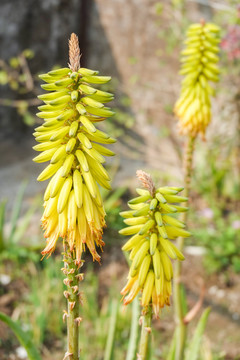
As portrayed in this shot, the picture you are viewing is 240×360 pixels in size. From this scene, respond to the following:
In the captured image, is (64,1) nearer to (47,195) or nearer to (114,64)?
(114,64)

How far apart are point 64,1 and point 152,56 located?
1874 millimetres

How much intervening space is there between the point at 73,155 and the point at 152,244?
0.36 meters

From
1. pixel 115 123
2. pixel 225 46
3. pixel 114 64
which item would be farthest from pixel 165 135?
pixel 225 46

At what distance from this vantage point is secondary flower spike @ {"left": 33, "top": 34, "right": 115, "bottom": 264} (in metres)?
1.26

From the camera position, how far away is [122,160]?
21.5 ft

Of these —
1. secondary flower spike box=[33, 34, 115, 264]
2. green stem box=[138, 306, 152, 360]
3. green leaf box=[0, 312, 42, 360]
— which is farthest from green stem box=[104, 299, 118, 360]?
secondary flower spike box=[33, 34, 115, 264]

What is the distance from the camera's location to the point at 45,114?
4.31 ft

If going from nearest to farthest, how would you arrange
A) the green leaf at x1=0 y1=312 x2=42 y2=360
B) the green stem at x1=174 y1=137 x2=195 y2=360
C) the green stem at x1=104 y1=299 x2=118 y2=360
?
the green leaf at x1=0 y1=312 x2=42 y2=360
the green stem at x1=104 y1=299 x2=118 y2=360
the green stem at x1=174 y1=137 x2=195 y2=360

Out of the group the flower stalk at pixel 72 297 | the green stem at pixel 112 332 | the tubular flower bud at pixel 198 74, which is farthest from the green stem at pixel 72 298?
the tubular flower bud at pixel 198 74

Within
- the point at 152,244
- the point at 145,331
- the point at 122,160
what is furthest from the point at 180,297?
the point at 122,160

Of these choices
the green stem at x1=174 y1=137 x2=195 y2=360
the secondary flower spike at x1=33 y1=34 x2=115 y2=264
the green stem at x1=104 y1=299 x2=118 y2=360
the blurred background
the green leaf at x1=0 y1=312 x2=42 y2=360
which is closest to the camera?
the secondary flower spike at x1=33 y1=34 x2=115 y2=264

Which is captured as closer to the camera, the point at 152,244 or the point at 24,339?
the point at 152,244

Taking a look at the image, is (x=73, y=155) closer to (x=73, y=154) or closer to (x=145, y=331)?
(x=73, y=154)

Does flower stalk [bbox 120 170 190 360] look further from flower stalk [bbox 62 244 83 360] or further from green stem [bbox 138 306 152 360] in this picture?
flower stalk [bbox 62 244 83 360]
